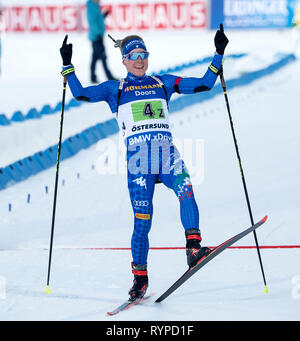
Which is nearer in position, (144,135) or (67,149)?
(144,135)

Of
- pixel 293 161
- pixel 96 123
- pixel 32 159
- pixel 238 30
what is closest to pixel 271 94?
pixel 96 123

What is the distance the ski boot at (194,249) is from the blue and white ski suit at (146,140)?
2.2 inches

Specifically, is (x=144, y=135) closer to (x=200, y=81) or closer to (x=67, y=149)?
(x=200, y=81)

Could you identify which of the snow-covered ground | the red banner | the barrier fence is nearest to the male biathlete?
the snow-covered ground

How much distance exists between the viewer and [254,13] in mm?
23312

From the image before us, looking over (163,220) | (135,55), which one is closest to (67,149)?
(163,220)

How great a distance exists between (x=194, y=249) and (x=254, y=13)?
66.6ft

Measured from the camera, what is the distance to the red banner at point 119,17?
938 inches

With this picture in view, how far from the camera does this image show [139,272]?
170 inches

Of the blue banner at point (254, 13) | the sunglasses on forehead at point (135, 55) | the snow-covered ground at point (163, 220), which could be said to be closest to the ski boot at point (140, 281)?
the snow-covered ground at point (163, 220)

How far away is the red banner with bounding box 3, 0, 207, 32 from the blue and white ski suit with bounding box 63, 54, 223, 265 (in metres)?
19.9

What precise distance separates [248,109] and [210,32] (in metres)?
12.5

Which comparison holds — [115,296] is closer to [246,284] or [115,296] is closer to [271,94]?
[246,284]

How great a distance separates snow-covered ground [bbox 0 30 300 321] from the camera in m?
4.24
